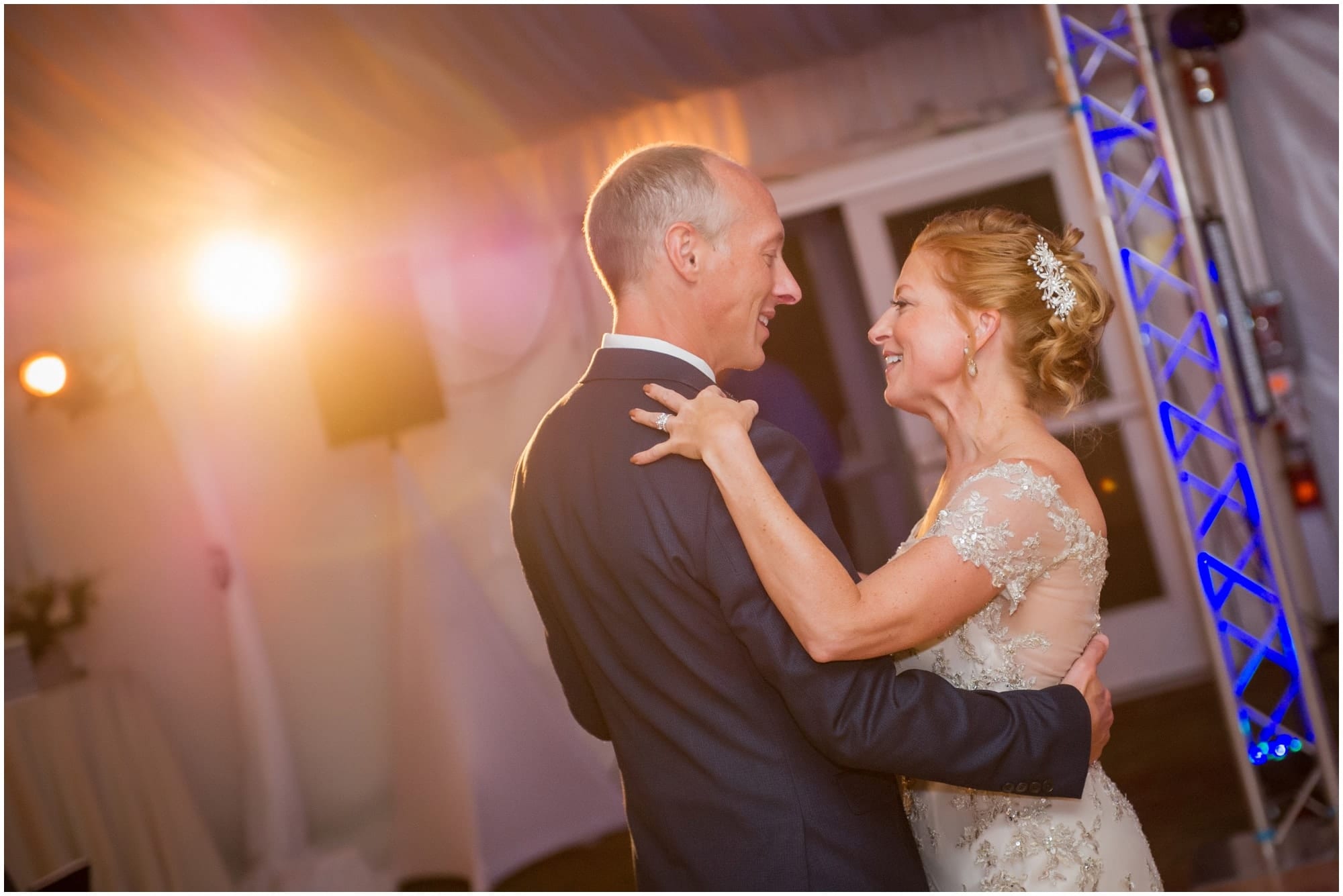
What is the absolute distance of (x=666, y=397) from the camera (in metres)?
1.44

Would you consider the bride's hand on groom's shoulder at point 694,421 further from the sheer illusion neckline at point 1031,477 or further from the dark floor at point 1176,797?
the dark floor at point 1176,797

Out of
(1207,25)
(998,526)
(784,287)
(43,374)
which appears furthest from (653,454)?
(43,374)

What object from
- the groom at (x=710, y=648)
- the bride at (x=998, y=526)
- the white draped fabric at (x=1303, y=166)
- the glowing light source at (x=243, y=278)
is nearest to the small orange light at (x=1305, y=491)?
the white draped fabric at (x=1303, y=166)

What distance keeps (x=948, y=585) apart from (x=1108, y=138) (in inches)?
108

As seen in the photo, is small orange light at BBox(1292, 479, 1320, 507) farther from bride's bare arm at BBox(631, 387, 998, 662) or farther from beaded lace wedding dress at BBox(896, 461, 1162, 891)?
bride's bare arm at BBox(631, 387, 998, 662)

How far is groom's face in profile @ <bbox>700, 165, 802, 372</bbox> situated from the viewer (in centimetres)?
156

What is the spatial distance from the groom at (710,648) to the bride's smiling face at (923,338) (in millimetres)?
407

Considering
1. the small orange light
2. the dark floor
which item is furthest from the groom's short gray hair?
the small orange light

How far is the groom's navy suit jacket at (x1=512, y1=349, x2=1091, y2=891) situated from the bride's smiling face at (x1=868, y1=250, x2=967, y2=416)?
1.67 ft

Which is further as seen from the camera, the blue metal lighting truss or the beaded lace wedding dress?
the blue metal lighting truss

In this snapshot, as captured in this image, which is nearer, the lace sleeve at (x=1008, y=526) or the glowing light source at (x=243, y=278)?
the lace sleeve at (x=1008, y=526)

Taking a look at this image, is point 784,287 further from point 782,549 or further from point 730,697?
point 730,697

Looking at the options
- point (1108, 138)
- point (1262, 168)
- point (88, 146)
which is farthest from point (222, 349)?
point (1262, 168)

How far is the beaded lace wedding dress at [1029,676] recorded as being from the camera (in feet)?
5.68
